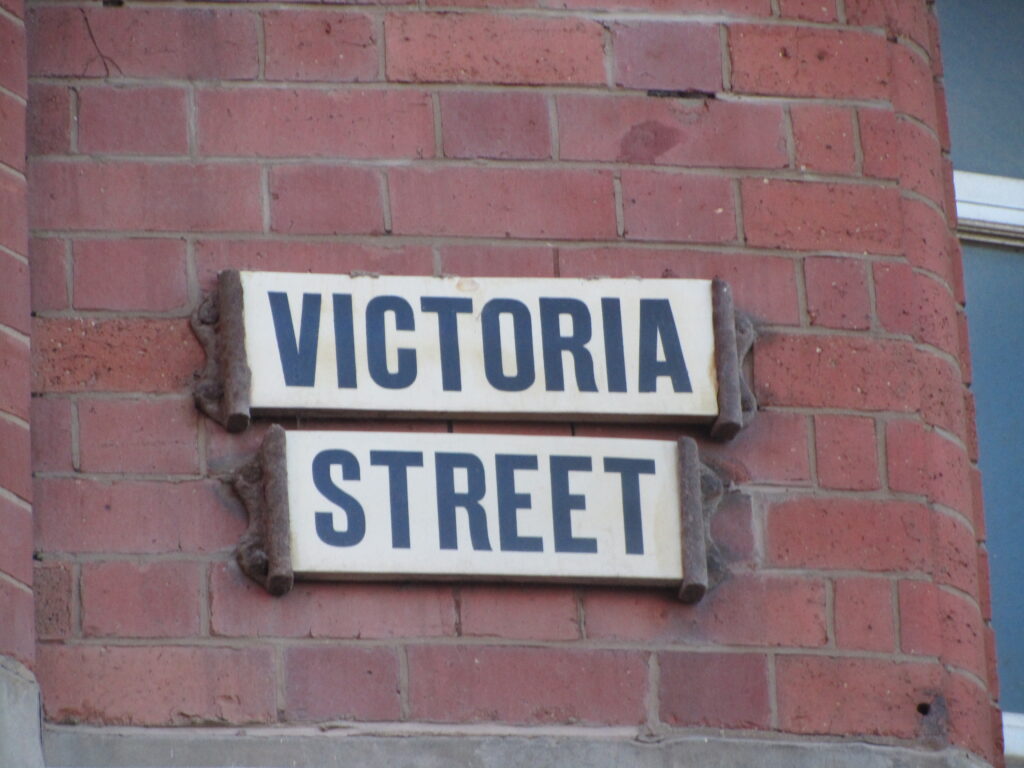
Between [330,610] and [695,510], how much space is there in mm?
454

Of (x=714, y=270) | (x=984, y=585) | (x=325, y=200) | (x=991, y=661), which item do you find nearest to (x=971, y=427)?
(x=984, y=585)

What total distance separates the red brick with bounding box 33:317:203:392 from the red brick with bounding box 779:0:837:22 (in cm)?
91

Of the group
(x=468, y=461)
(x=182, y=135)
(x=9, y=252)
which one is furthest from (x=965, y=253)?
(x=9, y=252)

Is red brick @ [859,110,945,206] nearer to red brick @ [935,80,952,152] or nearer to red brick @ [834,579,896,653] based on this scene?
red brick @ [935,80,952,152]

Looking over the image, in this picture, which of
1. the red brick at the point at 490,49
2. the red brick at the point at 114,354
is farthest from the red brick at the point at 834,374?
the red brick at the point at 114,354

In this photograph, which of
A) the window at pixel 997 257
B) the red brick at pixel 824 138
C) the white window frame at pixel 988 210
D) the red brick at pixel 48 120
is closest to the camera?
the red brick at pixel 48 120

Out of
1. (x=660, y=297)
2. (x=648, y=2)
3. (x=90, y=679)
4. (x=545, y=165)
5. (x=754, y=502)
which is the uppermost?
(x=648, y=2)

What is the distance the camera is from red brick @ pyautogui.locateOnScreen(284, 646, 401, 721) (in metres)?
2.61

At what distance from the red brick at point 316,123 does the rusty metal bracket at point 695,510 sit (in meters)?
0.52

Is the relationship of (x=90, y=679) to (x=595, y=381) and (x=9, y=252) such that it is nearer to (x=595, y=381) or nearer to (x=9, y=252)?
(x=9, y=252)

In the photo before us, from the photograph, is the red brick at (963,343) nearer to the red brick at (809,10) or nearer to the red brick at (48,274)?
the red brick at (809,10)

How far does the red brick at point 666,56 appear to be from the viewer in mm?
2961

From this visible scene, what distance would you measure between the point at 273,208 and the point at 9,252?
333mm

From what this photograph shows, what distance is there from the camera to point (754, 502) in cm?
278
